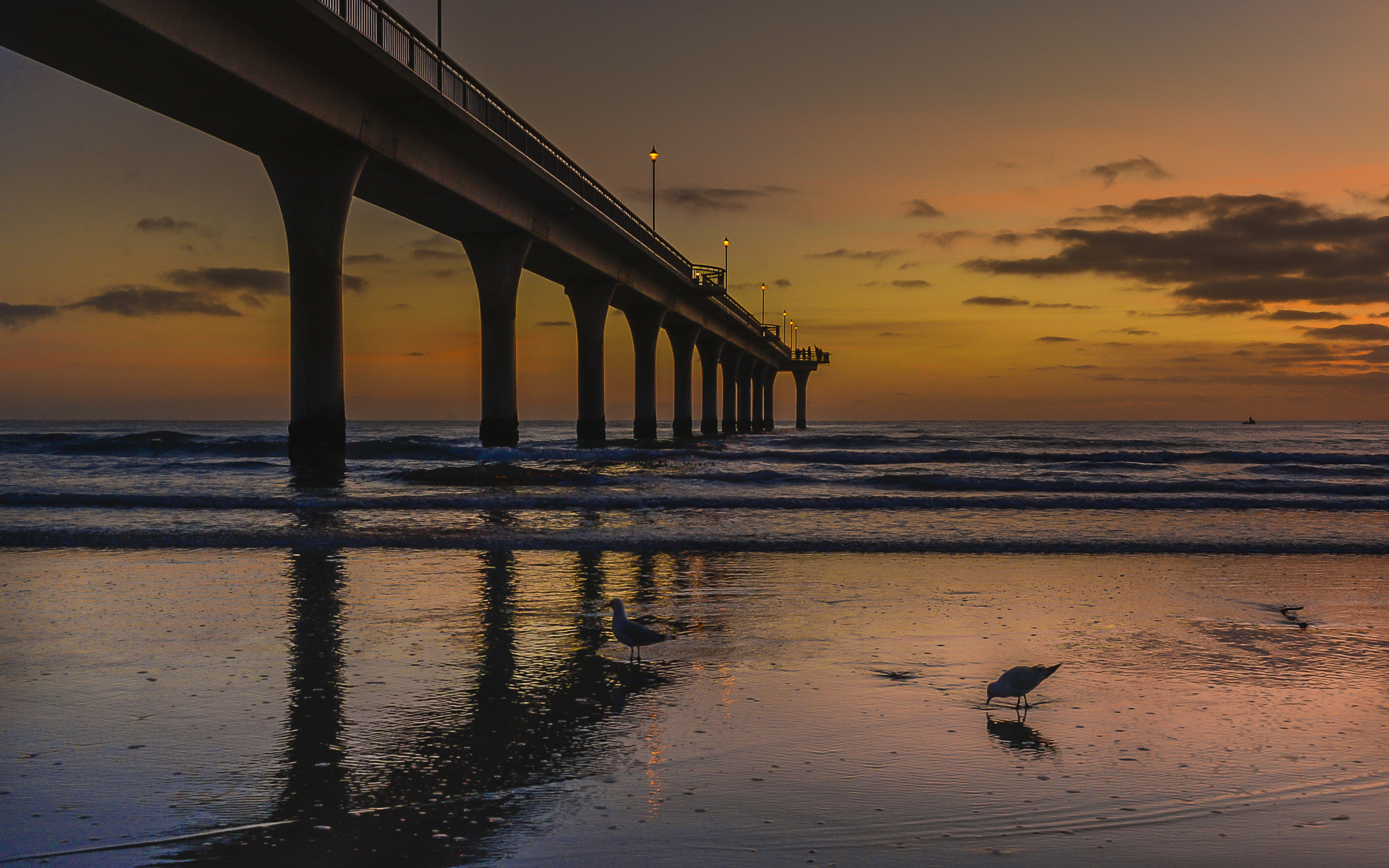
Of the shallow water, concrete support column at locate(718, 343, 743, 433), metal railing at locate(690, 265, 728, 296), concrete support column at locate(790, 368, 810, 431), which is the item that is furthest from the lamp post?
concrete support column at locate(790, 368, 810, 431)

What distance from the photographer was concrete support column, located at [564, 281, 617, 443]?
5403 cm

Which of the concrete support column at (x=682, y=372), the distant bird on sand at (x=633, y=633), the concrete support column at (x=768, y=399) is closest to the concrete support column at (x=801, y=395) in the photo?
the concrete support column at (x=768, y=399)

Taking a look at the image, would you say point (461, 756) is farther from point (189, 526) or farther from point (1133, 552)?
point (189, 526)

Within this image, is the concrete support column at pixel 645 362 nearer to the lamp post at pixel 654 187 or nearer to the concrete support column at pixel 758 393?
the lamp post at pixel 654 187

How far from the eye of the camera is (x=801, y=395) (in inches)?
5886

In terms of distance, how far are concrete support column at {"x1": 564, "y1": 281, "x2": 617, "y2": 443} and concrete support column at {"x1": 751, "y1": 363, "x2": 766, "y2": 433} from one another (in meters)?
78.2

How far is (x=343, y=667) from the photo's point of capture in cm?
634

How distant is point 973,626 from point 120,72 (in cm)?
2127

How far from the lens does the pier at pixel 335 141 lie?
776 inches

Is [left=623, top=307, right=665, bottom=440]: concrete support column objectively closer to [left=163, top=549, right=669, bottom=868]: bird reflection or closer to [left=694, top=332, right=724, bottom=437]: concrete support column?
[left=694, top=332, right=724, bottom=437]: concrete support column

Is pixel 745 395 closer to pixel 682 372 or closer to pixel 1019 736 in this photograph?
pixel 682 372

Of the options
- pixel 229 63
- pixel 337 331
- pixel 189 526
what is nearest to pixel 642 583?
pixel 189 526

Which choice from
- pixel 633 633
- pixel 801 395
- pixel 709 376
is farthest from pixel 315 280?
pixel 801 395

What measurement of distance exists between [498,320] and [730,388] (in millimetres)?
72794
